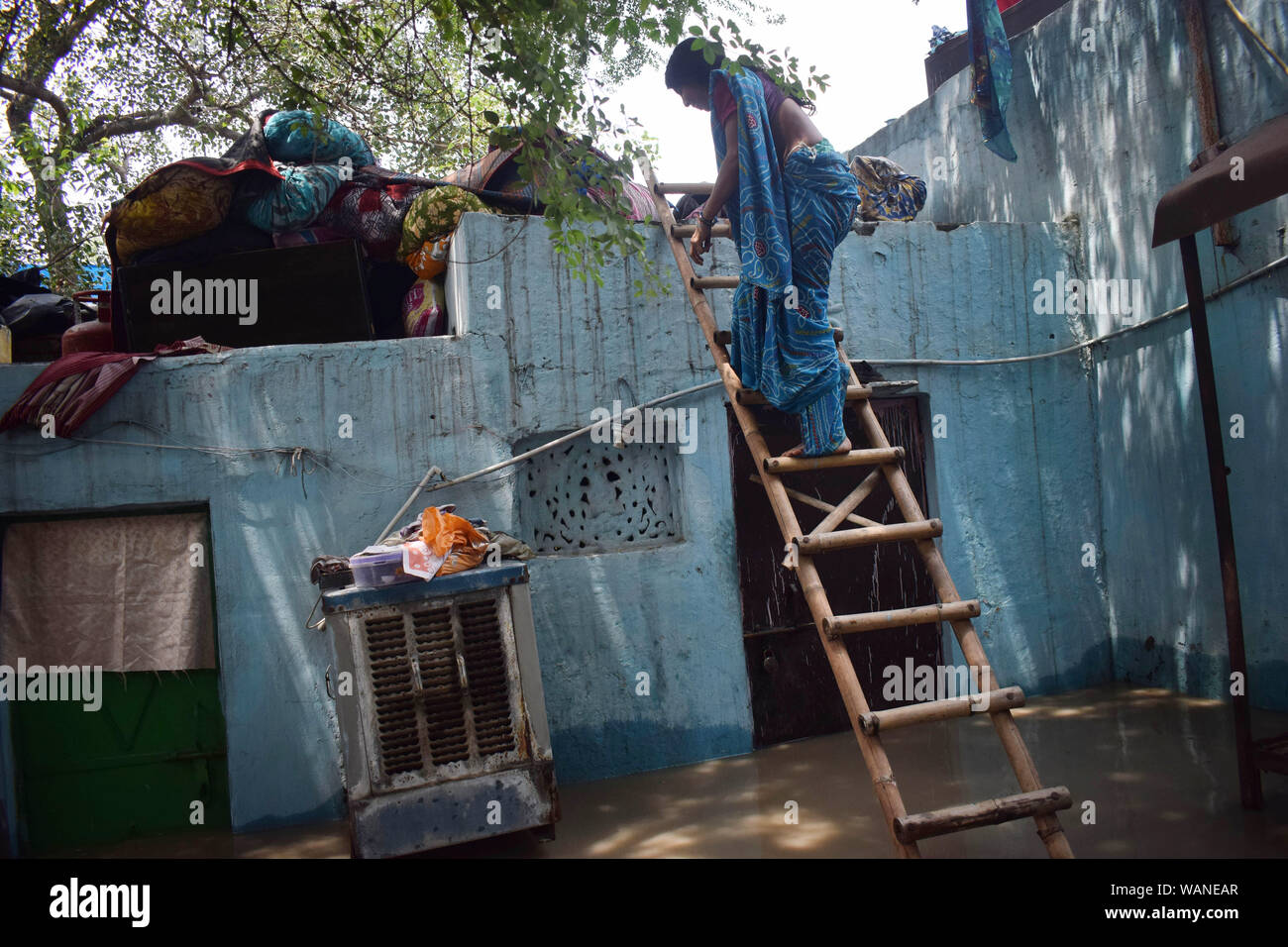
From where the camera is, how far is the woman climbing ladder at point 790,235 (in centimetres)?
341

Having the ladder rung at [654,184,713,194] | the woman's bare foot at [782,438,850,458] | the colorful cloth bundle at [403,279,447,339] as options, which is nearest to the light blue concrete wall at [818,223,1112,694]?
the ladder rung at [654,184,713,194]

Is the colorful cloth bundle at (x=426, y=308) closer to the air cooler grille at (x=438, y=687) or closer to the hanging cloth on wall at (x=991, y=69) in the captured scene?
the air cooler grille at (x=438, y=687)

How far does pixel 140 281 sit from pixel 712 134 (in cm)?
318

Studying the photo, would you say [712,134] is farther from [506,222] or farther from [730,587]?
[730,587]

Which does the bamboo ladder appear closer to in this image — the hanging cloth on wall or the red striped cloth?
the red striped cloth

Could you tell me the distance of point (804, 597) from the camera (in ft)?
16.4

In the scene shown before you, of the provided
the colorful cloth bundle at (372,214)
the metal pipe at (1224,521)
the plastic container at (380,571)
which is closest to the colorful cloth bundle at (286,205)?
the colorful cloth bundle at (372,214)

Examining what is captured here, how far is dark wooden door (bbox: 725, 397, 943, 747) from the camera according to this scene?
4891 mm

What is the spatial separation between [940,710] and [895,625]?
0.30 metres

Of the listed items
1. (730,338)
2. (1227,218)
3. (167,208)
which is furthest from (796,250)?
(167,208)

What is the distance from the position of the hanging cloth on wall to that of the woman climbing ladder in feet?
9.21

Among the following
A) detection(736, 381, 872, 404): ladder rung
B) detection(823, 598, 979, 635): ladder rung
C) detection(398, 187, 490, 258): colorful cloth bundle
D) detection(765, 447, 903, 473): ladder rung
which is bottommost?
detection(823, 598, 979, 635): ladder rung

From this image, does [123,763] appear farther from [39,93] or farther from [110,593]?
[39,93]

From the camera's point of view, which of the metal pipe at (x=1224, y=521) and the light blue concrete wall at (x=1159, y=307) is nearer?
the metal pipe at (x=1224, y=521)
